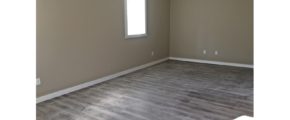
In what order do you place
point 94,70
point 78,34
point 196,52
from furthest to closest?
1. point 196,52
2. point 94,70
3. point 78,34

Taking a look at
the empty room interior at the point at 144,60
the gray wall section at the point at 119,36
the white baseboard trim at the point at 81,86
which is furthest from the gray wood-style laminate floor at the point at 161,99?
the gray wall section at the point at 119,36

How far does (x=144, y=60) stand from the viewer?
6.26 m

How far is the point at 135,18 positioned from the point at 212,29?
7.27 feet

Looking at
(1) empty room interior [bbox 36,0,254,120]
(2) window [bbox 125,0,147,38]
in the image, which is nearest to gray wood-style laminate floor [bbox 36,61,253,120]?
(1) empty room interior [bbox 36,0,254,120]

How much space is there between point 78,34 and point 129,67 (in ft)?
5.72

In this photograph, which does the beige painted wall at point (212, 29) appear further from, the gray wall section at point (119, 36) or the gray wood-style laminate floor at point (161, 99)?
the gray wood-style laminate floor at point (161, 99)

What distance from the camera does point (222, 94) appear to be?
13.2ft

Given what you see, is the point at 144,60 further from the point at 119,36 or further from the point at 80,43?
the point at 80,43

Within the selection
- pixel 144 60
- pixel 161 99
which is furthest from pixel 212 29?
pixel 161 99

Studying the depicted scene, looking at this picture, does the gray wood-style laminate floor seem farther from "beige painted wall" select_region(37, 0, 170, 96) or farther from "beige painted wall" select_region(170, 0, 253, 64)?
"beige painted wall" select_region(170, 0, 253, 64)

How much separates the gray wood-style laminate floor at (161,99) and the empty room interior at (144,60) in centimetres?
1

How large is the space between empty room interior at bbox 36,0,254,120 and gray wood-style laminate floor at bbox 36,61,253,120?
13 millimetres
